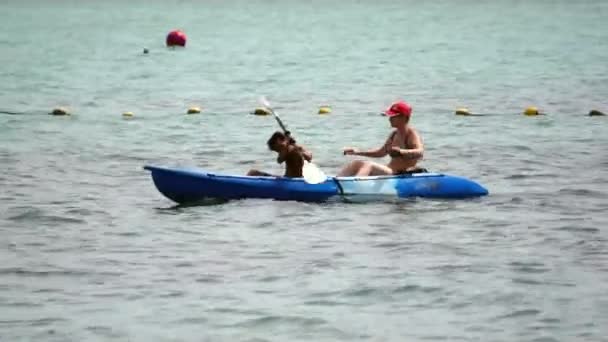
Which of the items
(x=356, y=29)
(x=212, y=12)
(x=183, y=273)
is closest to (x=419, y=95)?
(x=183, y=273)

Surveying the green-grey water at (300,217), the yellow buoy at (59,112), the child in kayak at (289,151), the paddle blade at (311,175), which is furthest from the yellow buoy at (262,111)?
the paddle blade at (311,175)

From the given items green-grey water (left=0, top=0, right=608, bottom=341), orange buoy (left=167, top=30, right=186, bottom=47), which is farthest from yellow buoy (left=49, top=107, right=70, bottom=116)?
orange buoy (left=167, top=30, right=186, bottom=47)

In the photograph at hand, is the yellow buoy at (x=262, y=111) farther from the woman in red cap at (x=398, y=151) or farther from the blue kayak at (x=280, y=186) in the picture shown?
the blue kayak at (x=280, y=186)

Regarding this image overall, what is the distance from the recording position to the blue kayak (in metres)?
19.5

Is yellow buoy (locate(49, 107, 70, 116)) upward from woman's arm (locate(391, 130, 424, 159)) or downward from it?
downward

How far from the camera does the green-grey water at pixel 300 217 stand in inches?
555

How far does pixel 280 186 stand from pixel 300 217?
0.53 m

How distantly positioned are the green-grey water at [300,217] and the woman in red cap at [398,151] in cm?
47

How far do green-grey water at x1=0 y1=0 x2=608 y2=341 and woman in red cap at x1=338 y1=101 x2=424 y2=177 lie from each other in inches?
18.3

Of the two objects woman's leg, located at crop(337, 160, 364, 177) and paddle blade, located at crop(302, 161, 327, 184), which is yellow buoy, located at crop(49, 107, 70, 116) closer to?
woman's leg, located at crop(337, 160, 364, 177)

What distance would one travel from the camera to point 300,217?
63.3 ft

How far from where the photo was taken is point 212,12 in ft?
408

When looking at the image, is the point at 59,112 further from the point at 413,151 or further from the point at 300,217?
the point at 300,217

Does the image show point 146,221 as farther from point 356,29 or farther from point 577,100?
point 356,29
